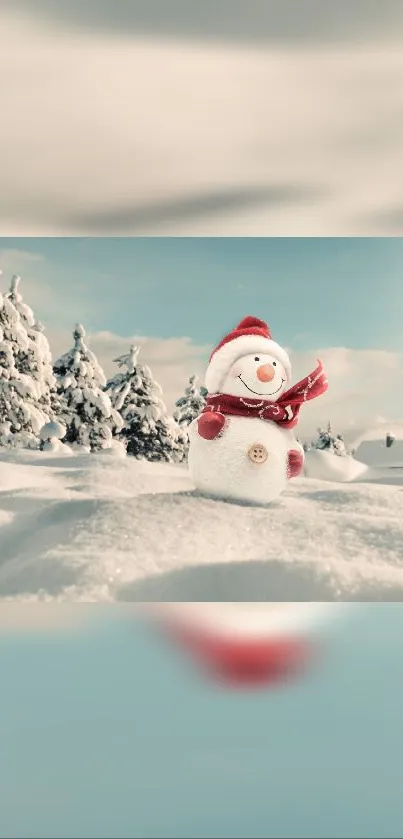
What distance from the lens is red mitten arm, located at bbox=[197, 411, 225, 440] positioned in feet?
13.0

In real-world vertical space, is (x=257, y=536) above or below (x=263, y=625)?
above

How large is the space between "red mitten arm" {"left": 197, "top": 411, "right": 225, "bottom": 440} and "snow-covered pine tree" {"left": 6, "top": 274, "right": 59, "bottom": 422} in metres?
3.83

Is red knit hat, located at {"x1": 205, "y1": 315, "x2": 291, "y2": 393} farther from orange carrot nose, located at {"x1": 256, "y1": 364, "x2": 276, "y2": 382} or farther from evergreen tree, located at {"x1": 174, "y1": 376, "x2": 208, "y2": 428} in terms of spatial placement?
evergreen tree, located at {"x1": 174, "y1": 376, "x2": 208, "y2": 428}

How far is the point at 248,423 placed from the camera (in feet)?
13.1

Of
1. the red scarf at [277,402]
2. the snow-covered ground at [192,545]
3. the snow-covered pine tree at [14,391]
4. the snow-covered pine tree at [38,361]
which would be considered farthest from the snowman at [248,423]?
the snow-covered pine tree at [38,361]

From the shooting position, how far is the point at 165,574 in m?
3.44

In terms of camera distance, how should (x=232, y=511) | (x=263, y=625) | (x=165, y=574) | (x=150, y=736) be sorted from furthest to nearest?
(x=232, y=511) → (x=165, y=574) → (x=263, y=625) → (x=150, y=736)

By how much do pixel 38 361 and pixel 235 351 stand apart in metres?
4.03

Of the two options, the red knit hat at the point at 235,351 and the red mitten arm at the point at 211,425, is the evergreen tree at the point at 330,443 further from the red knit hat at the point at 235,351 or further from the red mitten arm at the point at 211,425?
the red mitten arm at the point at 211,425

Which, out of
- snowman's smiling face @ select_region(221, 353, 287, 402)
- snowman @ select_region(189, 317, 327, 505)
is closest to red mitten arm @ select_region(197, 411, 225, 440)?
snowman @ select_region(189, 317, 327, 505)
